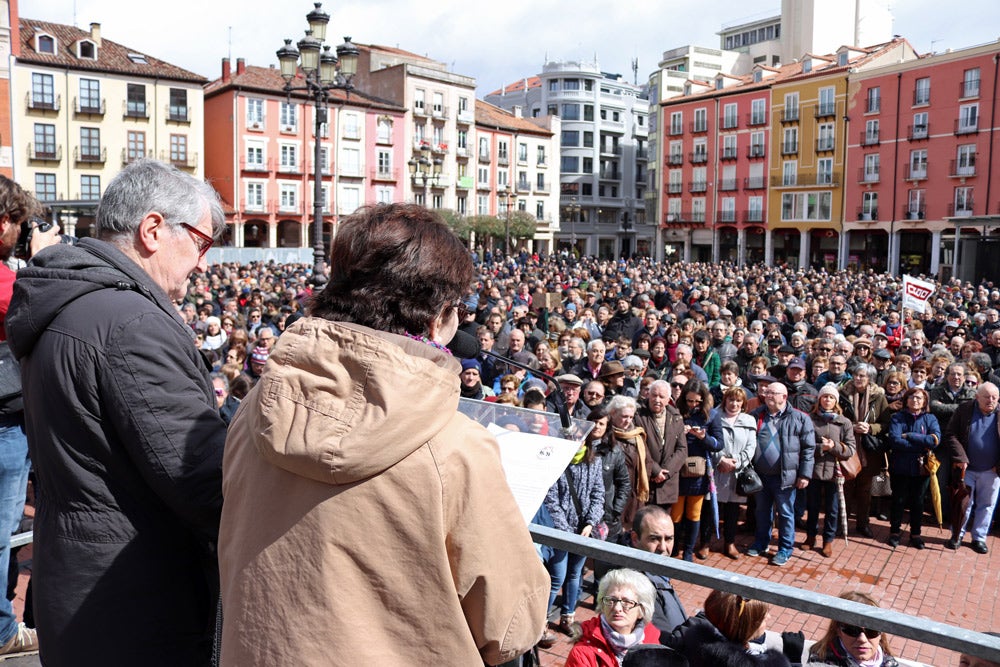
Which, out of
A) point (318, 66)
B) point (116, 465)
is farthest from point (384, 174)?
point (116, 465)

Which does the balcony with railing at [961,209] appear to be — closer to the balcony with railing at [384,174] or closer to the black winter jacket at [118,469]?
the balcony with railing at [384,174]

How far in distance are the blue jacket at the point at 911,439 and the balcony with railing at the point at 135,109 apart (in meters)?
44.8

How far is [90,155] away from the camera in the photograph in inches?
1703

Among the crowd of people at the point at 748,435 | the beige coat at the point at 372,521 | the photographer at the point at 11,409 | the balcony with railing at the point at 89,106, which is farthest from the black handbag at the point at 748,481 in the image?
the balcony with railing at the point at 89,106

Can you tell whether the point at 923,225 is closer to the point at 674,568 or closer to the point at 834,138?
the point at 834,138

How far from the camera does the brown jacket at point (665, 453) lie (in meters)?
7.53

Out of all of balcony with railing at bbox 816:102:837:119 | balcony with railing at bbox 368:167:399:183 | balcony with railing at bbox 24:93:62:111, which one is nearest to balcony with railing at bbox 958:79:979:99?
balcony with railing at bbox 816:102:837:119

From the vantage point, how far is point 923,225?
47.9m

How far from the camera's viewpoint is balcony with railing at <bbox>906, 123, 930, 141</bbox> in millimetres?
47656

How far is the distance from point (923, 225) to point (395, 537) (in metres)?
52.9

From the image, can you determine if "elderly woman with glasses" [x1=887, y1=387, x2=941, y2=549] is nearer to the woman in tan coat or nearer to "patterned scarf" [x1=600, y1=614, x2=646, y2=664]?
"patterned scarf" [x1=600, y1=614, x2=646, y2=664]

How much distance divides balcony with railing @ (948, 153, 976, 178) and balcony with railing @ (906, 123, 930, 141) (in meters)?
2.32

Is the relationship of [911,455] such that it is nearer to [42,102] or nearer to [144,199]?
[144,199]

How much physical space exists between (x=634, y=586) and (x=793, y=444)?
17.7 ft
